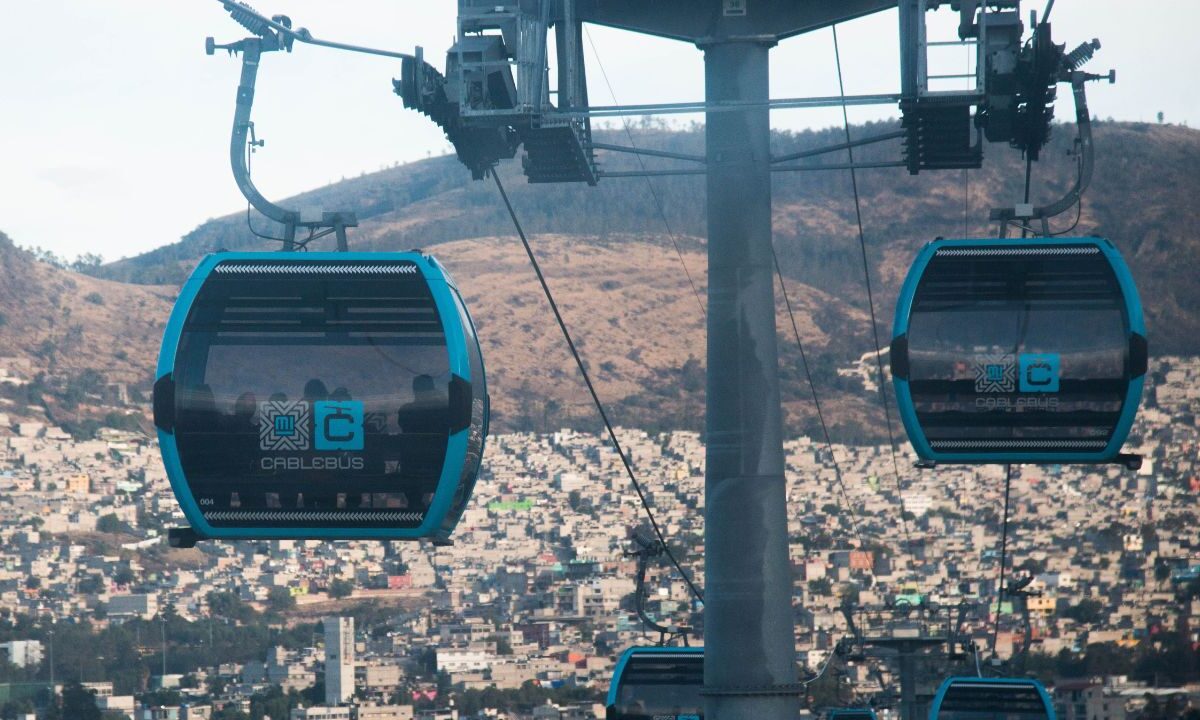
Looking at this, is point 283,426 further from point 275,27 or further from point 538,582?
point 538,582

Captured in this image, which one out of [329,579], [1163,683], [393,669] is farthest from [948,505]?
[1163,683]

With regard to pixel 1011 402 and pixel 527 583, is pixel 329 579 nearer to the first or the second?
pixel 527 583

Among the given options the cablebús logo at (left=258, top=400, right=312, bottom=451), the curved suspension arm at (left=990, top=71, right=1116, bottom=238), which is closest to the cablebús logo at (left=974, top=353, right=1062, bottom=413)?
the curved suspension arm at (left=990, top=71, right=1116, bottom=238)

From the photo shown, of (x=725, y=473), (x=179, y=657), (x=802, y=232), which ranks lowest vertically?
(x=179, y=657)

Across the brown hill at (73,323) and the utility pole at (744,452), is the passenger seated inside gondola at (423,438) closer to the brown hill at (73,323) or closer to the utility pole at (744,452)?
the utility pole at (744,452)

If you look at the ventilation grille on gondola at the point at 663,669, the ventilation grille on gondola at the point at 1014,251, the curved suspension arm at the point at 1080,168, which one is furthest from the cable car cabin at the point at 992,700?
the ventilation grille on gondola at the point at 1014,251

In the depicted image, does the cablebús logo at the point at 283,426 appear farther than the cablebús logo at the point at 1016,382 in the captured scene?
No
